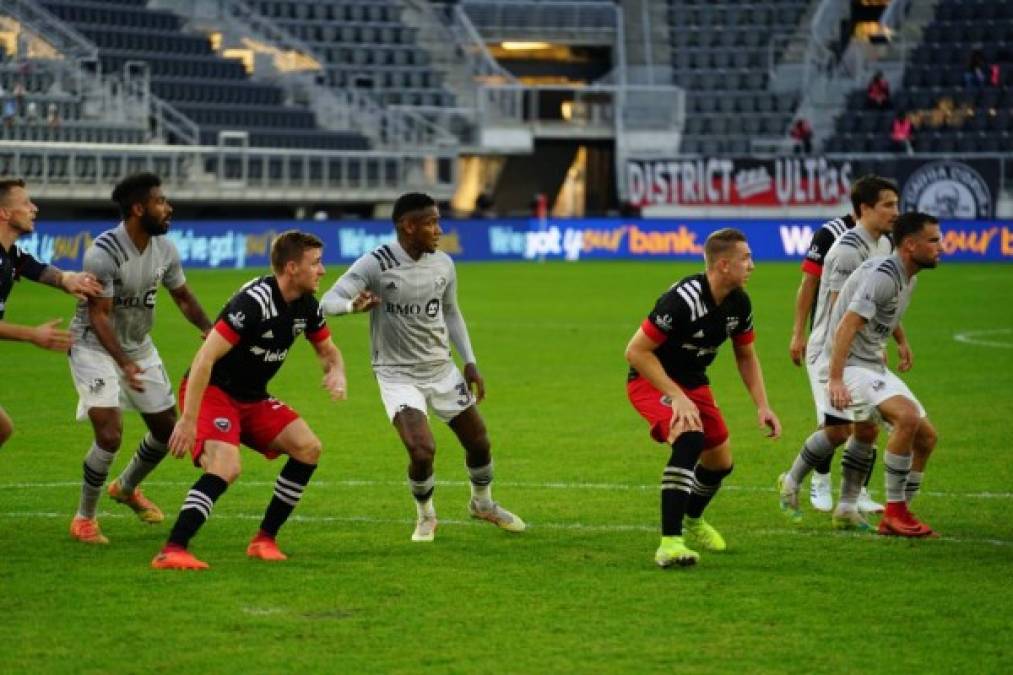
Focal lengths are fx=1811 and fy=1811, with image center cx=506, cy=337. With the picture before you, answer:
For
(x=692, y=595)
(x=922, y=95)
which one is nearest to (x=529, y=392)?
(x=692, y=595)

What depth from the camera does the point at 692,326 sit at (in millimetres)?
9594

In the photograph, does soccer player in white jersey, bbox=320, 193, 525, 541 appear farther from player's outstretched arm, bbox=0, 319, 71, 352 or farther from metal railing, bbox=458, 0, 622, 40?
metal railing, bbox=458, 0, 622, 40

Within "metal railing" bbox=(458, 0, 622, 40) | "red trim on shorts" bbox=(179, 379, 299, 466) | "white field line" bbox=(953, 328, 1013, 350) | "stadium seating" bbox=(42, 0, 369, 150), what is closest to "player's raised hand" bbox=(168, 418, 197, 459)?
"red trim on shorts" bbox=(179, 379, 299, 466)

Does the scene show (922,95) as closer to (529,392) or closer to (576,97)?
(576,97)

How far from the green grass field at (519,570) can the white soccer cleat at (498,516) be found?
0.09 m

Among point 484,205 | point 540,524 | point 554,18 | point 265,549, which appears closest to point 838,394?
point 540,524

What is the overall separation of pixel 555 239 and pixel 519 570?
3671 centimetres

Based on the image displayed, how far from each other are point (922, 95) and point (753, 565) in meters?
41.6

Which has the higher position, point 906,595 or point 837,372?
point 837,372

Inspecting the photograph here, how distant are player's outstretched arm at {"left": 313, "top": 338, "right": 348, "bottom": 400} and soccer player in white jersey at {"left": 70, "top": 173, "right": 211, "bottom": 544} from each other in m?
0.95

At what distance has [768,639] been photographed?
7801 mm

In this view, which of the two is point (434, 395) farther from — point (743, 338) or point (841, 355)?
point (841, 355)

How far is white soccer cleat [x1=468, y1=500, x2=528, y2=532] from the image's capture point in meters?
10.7

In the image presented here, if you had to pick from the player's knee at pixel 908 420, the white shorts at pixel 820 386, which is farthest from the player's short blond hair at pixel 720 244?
the white shorts at pixel 820 386
